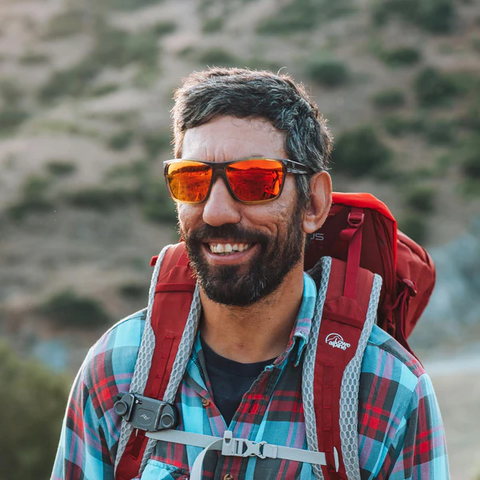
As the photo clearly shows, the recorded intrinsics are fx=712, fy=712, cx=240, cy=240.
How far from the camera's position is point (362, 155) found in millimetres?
25250

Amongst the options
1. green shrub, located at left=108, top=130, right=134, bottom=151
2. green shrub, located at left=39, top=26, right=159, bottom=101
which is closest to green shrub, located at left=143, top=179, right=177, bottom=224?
green shrub, located at left=108, top=130, right=134, bottom=151

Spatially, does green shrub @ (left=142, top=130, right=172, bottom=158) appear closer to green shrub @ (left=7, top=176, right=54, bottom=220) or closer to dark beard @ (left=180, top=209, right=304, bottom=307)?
green shrub @ (left=7, top=176, right=54, bottom=220)

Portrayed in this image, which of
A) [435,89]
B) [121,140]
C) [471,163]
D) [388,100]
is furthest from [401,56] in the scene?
[121,140]

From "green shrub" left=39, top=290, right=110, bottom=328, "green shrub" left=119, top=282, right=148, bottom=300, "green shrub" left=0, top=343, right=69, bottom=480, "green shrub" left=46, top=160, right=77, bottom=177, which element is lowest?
"green shrub" left=0, top=343, right=69, bottom=480

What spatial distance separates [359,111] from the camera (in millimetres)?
28797

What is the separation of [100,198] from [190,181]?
67.3ft

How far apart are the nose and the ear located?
1.01 ft

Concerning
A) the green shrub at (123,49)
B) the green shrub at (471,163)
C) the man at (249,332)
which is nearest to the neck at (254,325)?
the man at (249,332)

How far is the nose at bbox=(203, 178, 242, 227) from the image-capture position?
2.24 metres

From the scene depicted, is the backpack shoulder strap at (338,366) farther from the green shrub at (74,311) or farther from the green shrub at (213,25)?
the green shrub at (213,25)

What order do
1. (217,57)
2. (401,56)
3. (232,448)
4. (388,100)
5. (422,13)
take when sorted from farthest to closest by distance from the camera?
(422,13), (217,57), (401,56), (388,100), (232,448)

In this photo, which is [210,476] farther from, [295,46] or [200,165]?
[295,46]

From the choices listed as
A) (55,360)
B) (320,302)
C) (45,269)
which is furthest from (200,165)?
(45,269)

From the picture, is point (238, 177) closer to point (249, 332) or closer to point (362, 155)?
point (249, 332)
